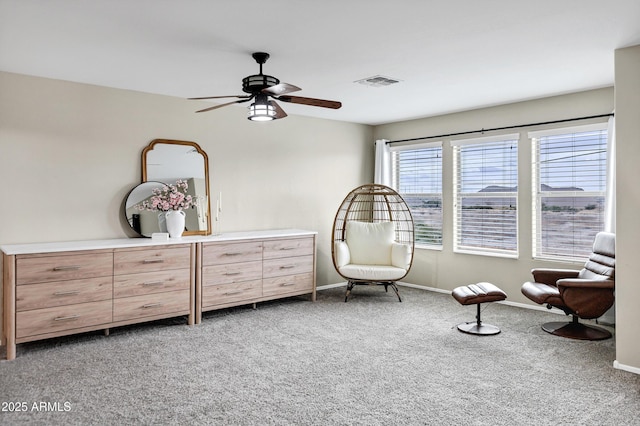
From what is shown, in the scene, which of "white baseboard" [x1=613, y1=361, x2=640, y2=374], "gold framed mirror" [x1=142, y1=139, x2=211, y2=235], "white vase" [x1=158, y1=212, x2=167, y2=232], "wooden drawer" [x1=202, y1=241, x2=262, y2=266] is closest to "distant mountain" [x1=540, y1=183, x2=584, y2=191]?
"white baseboard" [x1=613, y1=361, x2=640, y2=374]

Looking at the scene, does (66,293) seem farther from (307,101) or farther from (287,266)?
(307,101)

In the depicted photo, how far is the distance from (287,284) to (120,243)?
6.39ft

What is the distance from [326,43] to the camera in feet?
11.1

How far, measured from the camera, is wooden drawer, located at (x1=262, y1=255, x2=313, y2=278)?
17.2 ft

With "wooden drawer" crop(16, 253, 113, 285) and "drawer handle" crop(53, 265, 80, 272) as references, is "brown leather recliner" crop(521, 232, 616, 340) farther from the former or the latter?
"drawer handle" crop(53, 265, 80, 272)

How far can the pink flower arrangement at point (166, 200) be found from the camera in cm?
472

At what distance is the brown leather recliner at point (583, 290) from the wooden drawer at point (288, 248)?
8.01ft

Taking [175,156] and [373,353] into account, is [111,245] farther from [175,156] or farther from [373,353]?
[373,353]

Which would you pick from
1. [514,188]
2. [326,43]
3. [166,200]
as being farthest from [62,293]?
[514,188]

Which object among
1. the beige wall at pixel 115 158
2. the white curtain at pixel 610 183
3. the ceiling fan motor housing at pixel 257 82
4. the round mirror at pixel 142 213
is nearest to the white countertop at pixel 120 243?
the round mirror at pixel 142 213

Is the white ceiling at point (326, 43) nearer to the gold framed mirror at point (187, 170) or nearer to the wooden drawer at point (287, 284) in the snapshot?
the gold framed mirror at point (187, 170)

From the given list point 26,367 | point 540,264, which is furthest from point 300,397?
point 540,264

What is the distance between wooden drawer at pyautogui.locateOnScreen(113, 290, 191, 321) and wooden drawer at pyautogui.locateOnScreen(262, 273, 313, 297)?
96 cm

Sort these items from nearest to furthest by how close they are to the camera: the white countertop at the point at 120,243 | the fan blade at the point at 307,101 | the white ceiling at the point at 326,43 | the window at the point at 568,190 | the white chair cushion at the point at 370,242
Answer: the white ceiling at the point at 326,43 → the fan blade at the point at 307,101 → the white countertop at the point at 120,243 → the window at the point at 568,190 → the white chair cushion at the point at 370,242
